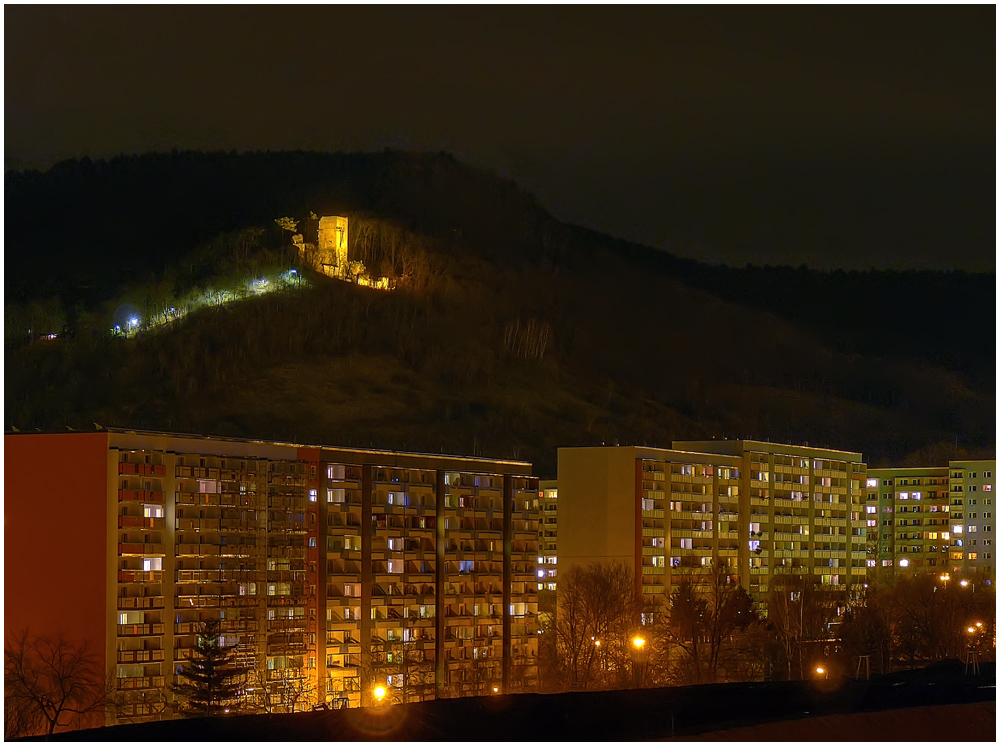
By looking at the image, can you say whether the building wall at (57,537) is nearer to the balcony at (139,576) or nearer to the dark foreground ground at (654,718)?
the balcony at (139,576)

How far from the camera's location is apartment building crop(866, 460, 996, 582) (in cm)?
12025

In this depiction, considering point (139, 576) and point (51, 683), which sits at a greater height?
point (139, 576)

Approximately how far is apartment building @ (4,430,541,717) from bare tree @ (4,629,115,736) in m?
0.60

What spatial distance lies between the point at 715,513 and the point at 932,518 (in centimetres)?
4974

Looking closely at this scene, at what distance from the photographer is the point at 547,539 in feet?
311

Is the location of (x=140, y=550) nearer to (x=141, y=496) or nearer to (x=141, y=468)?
(x=141, y=496)

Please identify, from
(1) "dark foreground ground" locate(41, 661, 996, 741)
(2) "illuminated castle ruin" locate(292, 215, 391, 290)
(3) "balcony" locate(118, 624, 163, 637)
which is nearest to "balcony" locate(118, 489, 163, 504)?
(3) "balcony" locate(118, 624, 163, 637)

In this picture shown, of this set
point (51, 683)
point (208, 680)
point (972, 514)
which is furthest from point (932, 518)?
point (51, 683)

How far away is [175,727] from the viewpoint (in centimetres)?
2603

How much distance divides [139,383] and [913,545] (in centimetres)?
7924

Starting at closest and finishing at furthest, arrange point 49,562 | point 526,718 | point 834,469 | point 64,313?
point 526,718
point 49,562
point 834,469
point 64,313

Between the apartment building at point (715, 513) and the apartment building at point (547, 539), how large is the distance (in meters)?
9.93

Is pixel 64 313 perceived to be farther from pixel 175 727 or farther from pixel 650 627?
pixel 175 727

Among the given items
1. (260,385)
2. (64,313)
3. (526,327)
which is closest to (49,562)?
(260,385)
